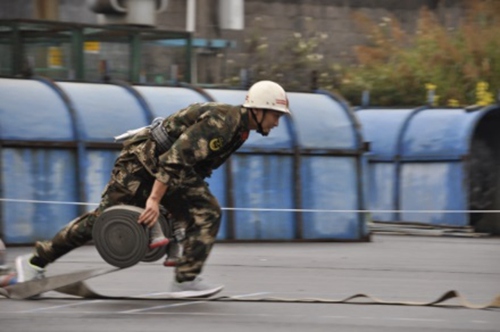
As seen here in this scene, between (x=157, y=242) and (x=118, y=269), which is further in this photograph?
(x=118, y=269)

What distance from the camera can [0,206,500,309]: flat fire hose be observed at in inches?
358

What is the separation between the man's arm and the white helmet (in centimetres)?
80

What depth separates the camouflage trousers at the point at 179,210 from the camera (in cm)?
925

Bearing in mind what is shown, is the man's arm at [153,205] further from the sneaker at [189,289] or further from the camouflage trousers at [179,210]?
the sneaker at [189,289]

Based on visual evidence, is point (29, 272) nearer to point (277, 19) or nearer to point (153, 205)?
point (153, 205)

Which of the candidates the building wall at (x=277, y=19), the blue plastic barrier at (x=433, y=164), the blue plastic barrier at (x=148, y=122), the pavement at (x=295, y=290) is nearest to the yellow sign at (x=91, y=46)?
the blue plastic barrier at (x=148, y=122)

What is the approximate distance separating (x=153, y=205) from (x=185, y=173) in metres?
0.30

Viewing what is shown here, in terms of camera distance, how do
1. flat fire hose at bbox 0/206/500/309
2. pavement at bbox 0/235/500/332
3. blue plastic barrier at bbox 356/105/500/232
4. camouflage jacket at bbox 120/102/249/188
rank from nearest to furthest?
pavement at bbox 0/235/500/332 < camouflage jacket at bbox 120/102/249/188 < flat fire hose at bbox 0/206/500/309 < blue plastic barrier at bbox 356/105/500/232

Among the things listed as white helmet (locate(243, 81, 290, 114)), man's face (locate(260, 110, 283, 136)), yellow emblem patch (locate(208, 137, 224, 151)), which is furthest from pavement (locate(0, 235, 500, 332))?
white helmet (locate(243, 81, 290, 114))

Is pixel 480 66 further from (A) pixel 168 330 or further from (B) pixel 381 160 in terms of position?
(A) pixel 168 330

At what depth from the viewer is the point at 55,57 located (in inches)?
712

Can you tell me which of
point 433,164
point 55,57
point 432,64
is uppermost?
point 55,57

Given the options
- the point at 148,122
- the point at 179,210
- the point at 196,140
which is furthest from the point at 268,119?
the point at 148,122

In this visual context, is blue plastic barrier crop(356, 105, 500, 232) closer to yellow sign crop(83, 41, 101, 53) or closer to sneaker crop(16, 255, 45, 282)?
yellow sign crop(83, 41, 101, 53)
